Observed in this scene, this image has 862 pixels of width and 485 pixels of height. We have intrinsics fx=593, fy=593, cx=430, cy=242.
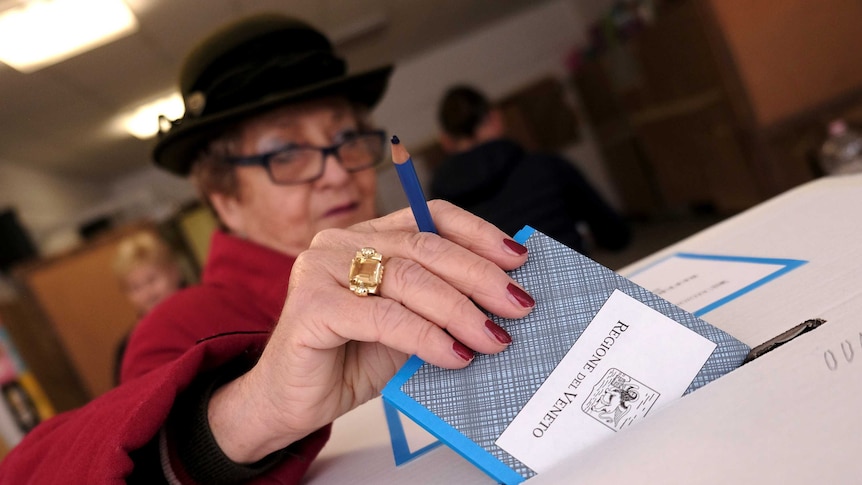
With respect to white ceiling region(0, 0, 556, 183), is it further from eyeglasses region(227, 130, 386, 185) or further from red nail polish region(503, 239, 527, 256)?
red nail polish region(503, 239, 527, 256)

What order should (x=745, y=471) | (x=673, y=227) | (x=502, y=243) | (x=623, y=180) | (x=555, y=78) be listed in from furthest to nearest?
(x=555, y=78) < (x=623, y=180) < (x=673, y=227) < (x=502, y=243) < (x=745, y=471)

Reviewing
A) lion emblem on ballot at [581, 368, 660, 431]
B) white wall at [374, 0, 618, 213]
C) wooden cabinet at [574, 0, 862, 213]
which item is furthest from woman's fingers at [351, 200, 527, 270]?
white wall at [374, 0, 618, 213]

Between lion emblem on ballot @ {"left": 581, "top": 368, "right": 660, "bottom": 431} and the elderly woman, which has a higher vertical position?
the elderly woman

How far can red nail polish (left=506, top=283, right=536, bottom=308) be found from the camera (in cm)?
40

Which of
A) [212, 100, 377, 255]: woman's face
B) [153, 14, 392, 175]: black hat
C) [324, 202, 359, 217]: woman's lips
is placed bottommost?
[324, 202, 359, 217]: woman's lips

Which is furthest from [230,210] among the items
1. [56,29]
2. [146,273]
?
[56,29]

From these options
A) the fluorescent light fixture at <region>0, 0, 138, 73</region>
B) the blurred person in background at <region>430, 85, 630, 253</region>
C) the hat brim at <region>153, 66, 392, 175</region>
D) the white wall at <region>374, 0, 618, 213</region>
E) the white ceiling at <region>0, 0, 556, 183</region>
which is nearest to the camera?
the blurred person in background at <region>430, 85, 630, 253</region>

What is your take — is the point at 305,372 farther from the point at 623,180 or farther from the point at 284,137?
the point at 623,180

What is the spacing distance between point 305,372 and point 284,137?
0.62 meters

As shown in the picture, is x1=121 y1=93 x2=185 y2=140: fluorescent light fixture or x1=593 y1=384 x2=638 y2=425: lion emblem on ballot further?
x1=121 y1=93 x2=185 y2=140: fluorescent light fixture

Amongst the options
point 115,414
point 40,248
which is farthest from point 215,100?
point 40,248

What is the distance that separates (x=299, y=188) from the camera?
1.00 metres

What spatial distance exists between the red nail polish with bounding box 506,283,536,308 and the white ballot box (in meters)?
0.10

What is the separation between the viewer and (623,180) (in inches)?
232
